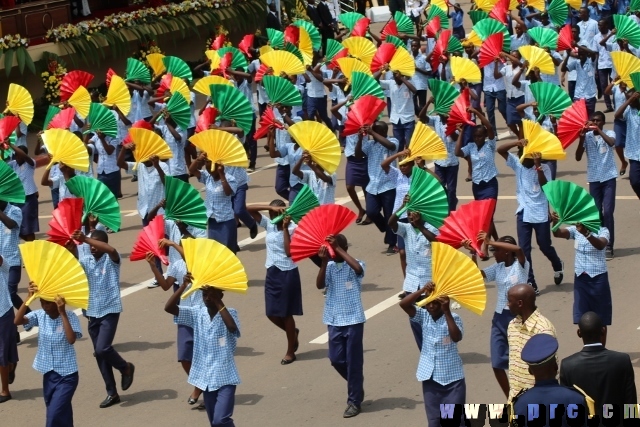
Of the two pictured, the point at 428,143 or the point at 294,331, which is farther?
the point at 428,143

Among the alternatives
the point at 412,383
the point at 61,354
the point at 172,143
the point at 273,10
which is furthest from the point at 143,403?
the point at 273,10

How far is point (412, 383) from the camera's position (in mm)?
12312

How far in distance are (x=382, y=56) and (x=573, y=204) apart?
354 inches

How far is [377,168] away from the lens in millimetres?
16625

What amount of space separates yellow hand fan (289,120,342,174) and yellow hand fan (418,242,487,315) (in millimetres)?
4896

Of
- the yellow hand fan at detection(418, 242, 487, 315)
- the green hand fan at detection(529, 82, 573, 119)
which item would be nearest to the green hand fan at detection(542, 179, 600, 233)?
the yellow hand fan at detection(418, 242, 487, 315)

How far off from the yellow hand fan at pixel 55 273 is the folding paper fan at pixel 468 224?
2960mm

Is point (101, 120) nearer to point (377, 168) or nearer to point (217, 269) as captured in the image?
point (377, 168)

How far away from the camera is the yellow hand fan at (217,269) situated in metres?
10.4

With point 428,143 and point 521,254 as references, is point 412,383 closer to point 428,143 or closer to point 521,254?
point 521,254

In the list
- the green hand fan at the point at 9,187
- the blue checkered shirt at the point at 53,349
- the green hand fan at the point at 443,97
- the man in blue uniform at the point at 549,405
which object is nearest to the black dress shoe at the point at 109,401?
the blue checkered shirt at the point at 53,349

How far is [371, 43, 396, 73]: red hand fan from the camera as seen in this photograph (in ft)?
66.6

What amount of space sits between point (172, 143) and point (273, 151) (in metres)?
2.15

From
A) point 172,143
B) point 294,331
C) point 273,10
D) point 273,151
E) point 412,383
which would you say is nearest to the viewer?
point 412,383
